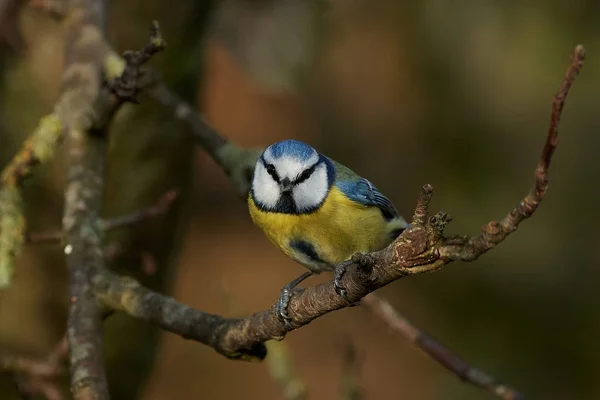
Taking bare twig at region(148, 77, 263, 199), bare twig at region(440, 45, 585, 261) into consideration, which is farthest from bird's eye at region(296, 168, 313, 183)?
bare twig at region(440, 45, 585, 261)

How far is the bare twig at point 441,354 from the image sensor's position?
1.55 metres

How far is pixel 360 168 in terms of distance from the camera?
13.2ft

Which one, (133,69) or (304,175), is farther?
(304,175)

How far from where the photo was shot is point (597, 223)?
133 inches

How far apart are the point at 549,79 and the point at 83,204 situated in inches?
94.3

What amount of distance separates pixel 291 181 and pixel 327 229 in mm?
125

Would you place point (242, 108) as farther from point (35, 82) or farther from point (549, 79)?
point (35, 82)

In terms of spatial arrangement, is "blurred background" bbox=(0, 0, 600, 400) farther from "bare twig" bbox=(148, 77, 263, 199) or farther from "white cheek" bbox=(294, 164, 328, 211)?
"white cheek" bbox=(294, 164, 328, 211)

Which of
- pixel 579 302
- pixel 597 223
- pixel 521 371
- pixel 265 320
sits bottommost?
pixel 521 371

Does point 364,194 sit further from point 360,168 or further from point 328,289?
point 360,168

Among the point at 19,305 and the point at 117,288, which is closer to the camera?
the point at 117,288

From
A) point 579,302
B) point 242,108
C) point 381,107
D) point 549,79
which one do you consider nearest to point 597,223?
point 579,302

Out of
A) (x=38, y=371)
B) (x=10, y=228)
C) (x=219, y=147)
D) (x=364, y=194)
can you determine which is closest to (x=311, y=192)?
(x=364, y=194)

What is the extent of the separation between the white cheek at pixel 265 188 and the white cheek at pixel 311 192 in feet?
0.15
